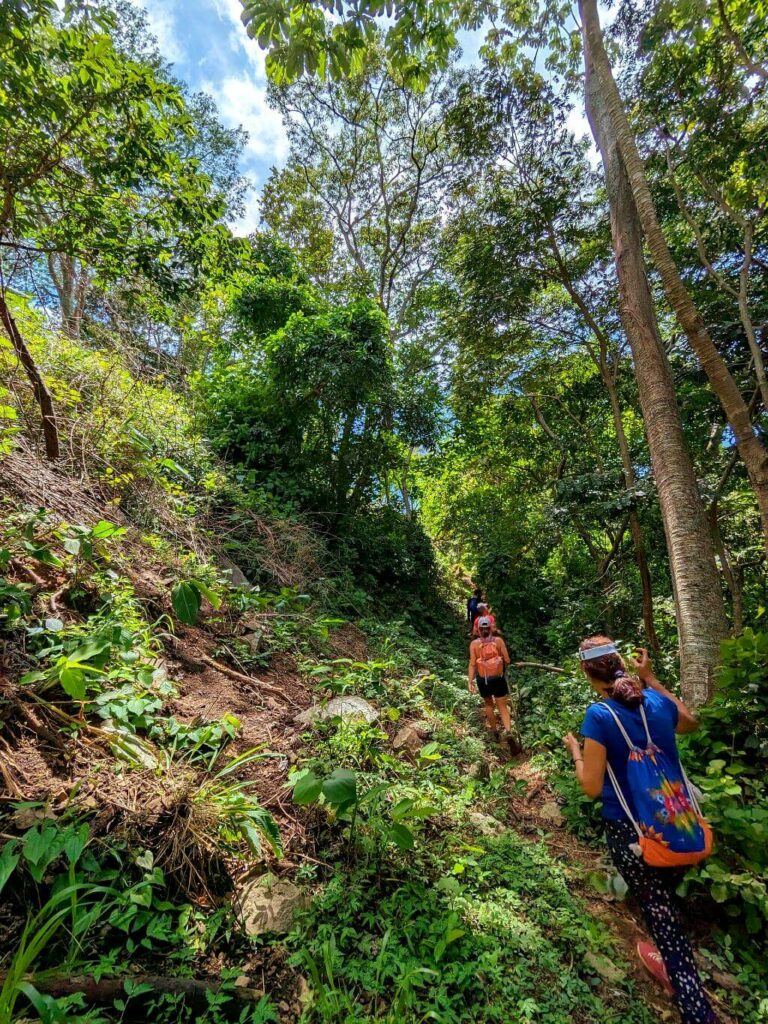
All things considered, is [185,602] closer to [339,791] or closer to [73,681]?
[73,681]

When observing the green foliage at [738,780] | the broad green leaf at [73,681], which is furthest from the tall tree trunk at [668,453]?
the broad green leaf at [73,681]

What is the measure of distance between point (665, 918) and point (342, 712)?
7.90 feet

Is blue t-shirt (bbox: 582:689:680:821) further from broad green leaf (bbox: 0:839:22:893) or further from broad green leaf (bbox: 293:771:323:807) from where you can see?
broad green leaf (bbox: 0:839:22:893)

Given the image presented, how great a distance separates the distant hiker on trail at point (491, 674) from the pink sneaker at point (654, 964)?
2394mm

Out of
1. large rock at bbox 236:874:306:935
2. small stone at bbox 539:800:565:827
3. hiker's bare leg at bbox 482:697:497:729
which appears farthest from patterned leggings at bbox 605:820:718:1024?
hiker's bare leg at bbox 482:697:497:729

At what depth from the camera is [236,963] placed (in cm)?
180

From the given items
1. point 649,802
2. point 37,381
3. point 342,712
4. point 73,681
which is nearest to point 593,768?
point 649,802

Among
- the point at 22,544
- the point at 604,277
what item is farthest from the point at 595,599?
the point at 22,544

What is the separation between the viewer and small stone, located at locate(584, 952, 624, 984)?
209cm

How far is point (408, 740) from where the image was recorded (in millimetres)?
3797

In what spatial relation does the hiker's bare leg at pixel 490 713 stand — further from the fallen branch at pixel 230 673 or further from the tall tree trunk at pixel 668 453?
the fallen branch at pixel 230 673

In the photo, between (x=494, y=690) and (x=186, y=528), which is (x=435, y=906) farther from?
(x=186, y=528)

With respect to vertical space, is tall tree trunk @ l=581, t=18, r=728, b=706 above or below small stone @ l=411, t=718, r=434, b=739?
above

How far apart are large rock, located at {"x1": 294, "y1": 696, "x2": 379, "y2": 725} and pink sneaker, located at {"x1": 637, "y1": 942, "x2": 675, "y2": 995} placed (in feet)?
6.99
